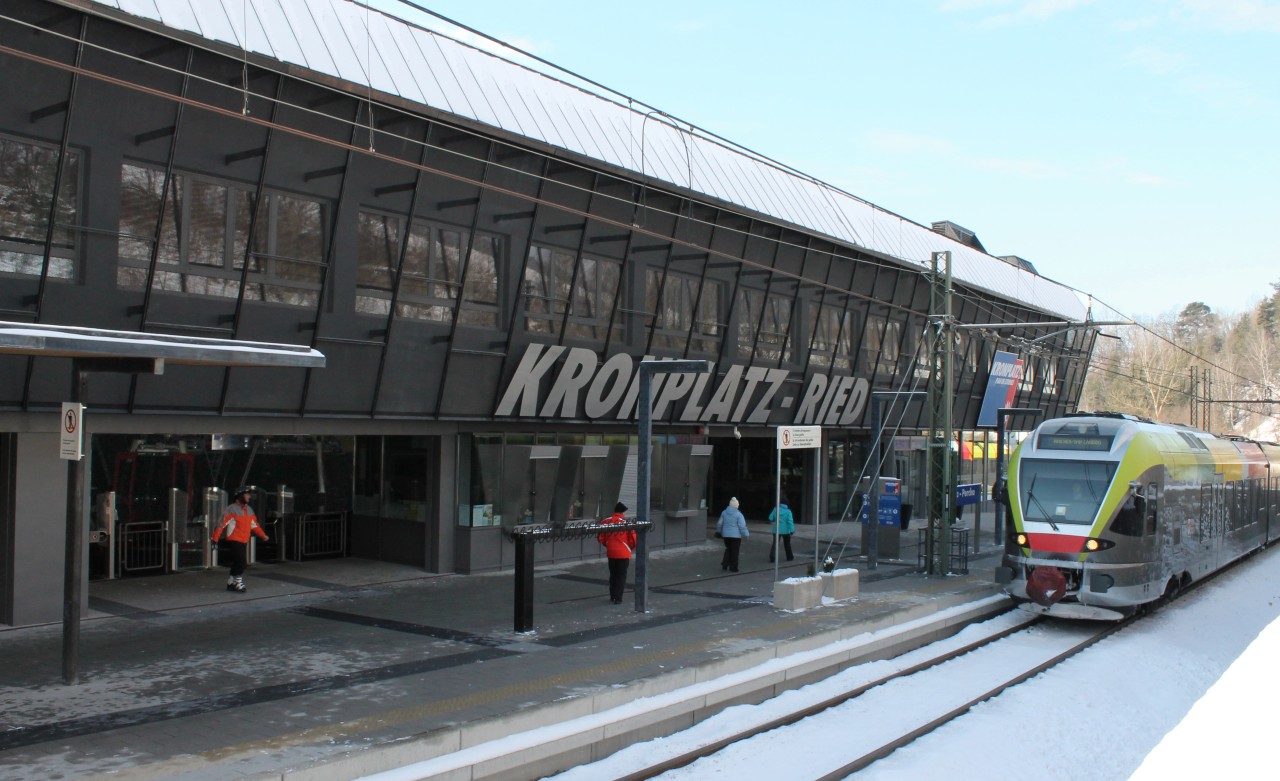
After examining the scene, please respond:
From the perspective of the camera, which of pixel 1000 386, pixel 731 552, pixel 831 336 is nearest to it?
pixel 731 552

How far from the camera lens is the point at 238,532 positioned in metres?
15.7

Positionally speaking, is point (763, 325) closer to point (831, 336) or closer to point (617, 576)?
point (831, 336)

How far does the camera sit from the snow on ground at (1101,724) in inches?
372

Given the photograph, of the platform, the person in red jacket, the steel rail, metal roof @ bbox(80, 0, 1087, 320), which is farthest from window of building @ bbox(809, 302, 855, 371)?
the steel rail

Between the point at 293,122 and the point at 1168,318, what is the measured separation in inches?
4319

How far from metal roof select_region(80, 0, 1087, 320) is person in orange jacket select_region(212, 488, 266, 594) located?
6733 mm

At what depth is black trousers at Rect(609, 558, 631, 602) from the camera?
16.0 meters

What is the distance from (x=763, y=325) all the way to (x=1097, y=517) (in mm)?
11351

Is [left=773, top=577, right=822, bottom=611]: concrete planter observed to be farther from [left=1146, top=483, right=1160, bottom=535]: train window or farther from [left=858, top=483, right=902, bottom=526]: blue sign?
[left=858, top=483, right=902, bottom=526]: blue sign

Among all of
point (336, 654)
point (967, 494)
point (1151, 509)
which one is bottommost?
point (336, 654)

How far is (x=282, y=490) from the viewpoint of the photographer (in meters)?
20.0

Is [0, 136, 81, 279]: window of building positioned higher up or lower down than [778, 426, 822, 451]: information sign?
higher up

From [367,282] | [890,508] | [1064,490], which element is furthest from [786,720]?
[890,508]

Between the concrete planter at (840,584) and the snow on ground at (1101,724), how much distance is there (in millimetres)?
3790
